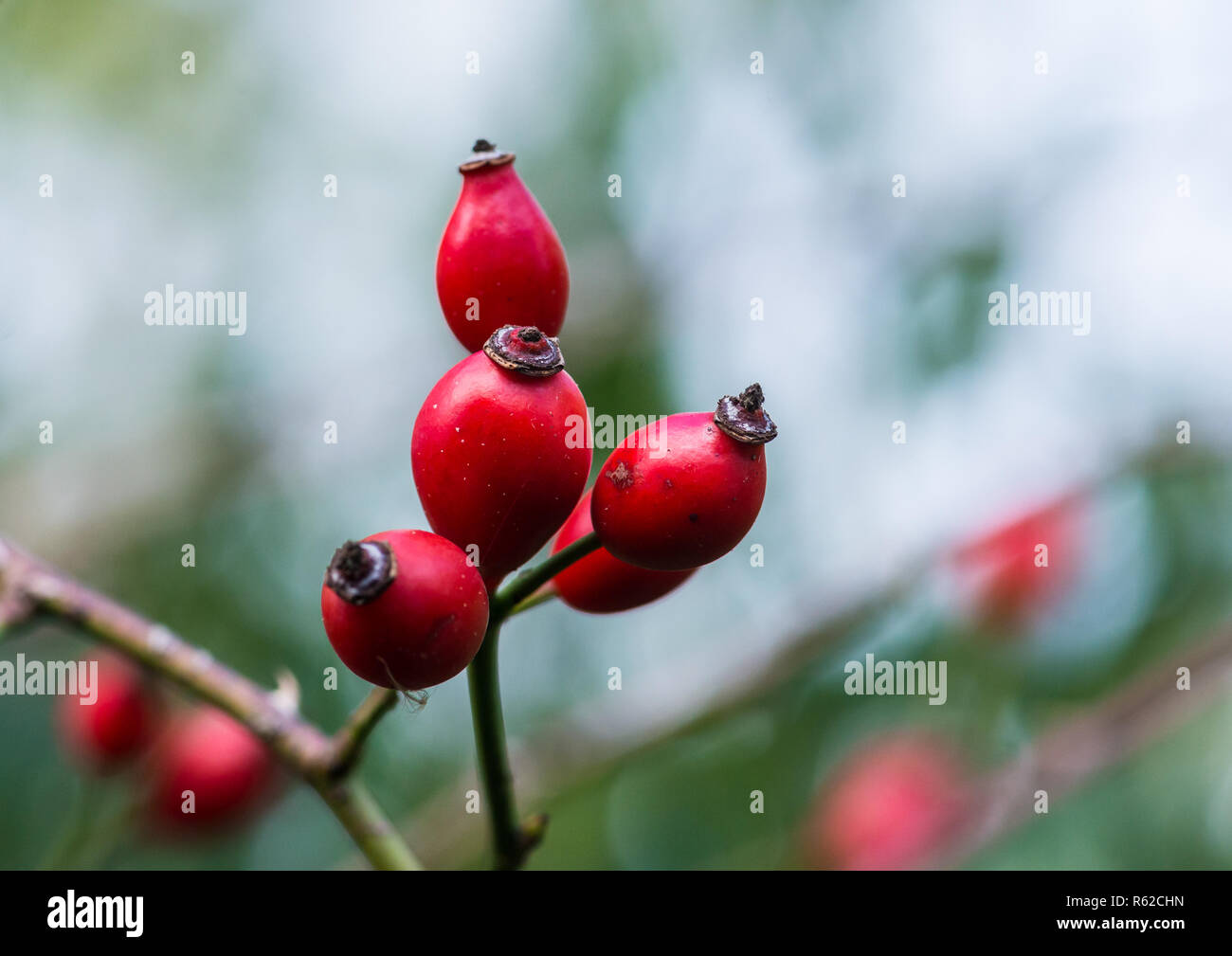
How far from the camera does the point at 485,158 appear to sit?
1.70 m

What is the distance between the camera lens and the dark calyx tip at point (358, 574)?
129 cm

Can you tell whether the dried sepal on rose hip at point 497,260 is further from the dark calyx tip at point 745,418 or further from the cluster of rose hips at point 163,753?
the cluster of rose hips at point 163,753

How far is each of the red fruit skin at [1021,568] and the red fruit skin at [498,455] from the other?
3614 mm

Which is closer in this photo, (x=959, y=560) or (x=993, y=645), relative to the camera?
(x=959, y=560)

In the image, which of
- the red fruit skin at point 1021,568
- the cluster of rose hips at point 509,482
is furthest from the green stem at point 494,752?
the red fruit skin at point 1021,568

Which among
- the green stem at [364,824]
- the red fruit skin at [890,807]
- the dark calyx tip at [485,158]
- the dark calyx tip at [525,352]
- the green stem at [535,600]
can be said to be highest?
the dark calyx tip at [485,158]

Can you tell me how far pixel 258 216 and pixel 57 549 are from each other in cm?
278

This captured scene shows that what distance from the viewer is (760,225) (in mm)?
6074

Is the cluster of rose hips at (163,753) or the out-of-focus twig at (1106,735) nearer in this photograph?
the cluster of rose hips at (163,753)

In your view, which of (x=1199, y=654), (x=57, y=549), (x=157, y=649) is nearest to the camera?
(x=157, y=649)

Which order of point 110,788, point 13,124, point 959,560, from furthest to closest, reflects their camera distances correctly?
1. point 13,124
2. point 959,560
3. point 110,788

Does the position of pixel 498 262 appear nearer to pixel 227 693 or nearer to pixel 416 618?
pixel 416 618
